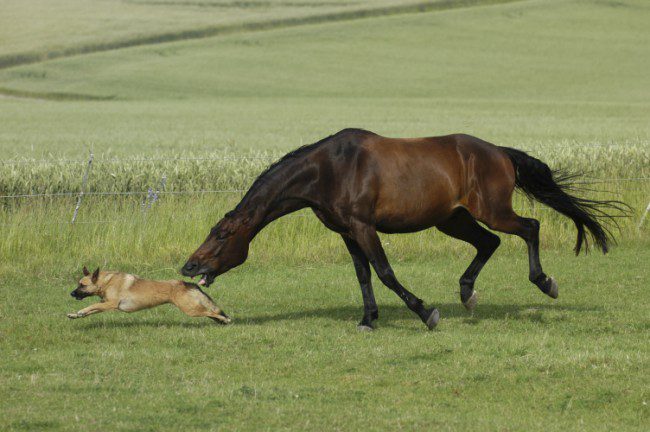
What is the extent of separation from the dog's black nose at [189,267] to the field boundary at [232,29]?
55224 millimetres

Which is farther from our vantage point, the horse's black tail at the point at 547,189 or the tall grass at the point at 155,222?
the tall grass at the point at 155,222

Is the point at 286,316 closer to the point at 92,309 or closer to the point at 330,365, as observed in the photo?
the point at 92,309

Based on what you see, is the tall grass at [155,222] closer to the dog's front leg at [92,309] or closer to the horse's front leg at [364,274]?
the dog's front leg at [92,309]

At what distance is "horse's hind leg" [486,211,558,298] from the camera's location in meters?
11.5

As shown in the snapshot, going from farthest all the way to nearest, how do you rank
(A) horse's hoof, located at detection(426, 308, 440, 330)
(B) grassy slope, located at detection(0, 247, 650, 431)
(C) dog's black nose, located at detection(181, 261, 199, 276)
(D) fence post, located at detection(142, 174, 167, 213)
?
(D) fence post, located at detection(142, 174, 167, 213), (A) horse's hoof, located at detection(426, 308, 440, 330), (C) dog's black nose, located at detection(181, 261, 199, 276), (B) grassy slope, located at detection(0, 247, 650, 431)

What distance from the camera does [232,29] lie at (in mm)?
76938

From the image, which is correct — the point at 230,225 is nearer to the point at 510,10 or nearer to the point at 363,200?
the point at 363,200

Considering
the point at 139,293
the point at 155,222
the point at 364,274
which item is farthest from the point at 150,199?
the point at 364,274

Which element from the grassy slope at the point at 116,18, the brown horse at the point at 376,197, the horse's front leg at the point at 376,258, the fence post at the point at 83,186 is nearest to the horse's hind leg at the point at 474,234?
the brown horse at the point at 376,197

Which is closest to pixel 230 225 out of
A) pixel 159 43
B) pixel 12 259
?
pixel 12 259

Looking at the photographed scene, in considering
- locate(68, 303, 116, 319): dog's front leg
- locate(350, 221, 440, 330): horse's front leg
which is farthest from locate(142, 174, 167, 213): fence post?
locate(350, 221, 440, 330): horse's front leg

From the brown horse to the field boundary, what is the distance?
55148mm

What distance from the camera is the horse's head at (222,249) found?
1059 centimetres

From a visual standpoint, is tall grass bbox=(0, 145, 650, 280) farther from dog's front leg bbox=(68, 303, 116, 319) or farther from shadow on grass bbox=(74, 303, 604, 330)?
dog's front leg bbox=(68, 303, 116, 319)
